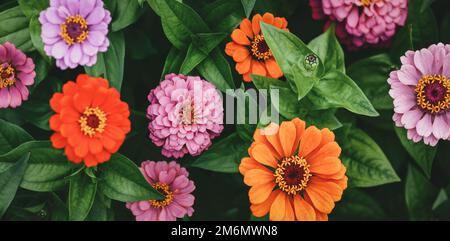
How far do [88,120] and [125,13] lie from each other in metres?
0.35

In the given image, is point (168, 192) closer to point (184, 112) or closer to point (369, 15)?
point (184, 112)

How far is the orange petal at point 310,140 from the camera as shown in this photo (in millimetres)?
1386

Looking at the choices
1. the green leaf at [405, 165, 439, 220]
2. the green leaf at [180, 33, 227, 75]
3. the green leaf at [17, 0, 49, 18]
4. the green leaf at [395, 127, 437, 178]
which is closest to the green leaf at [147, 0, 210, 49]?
the green leaf at [180, 33, 227, 75]

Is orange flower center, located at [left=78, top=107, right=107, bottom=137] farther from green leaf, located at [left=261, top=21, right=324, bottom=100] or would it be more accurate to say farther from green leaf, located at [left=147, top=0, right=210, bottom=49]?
green leaf, located at [left=261, top=21, right=324, bottom=100]

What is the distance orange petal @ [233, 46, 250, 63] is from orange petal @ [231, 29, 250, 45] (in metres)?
0.02

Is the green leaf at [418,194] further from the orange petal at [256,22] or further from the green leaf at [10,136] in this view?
the green leaf at [10,136]

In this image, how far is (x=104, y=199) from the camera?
151cm

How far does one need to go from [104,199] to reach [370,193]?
0.85 meters

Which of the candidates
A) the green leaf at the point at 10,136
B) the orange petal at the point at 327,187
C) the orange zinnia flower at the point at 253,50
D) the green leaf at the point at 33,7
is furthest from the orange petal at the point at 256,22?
the green leaf at the point at 10,136

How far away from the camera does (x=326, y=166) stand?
1.40 meters

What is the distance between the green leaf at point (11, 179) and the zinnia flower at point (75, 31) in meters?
0.25

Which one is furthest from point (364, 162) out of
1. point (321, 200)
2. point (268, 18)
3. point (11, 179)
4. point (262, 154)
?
point (11, 179)

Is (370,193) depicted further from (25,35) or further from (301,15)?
(25,35)
